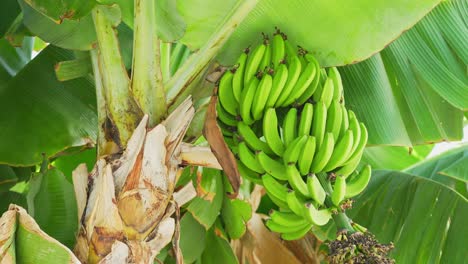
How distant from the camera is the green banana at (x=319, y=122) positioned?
1.33 meters

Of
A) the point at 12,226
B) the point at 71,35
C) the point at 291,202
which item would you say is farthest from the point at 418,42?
the point at 12,226

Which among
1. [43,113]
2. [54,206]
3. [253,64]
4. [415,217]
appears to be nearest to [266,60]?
[253,64]

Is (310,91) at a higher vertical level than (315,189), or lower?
higher

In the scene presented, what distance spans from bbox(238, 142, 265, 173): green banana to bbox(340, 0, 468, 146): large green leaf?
0.62 m

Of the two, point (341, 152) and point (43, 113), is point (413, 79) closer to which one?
point (341, 152)

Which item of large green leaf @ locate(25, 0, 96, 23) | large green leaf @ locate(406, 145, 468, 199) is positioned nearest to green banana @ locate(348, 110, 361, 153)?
large green leaf @ locate(25, 0, 96, 23)

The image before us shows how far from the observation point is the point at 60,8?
1.23m

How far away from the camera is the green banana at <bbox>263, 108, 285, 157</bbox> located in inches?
53.4

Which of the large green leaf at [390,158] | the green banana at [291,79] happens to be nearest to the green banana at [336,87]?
the green banana at [291,79]

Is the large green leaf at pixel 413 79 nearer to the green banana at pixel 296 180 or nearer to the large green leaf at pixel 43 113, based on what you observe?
the green banana at pixel 296 180

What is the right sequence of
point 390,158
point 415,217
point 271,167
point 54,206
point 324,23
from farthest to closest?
point 390,158, point 415,217, point 324,23, point 54,206, point 271,167

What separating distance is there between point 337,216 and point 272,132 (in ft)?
0.79

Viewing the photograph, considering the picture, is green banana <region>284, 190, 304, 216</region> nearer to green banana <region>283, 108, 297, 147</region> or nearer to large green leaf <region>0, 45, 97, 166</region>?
green banana <region>283, 108, 297, 147</region>

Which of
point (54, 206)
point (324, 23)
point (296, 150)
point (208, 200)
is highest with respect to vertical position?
point (324, 23)
